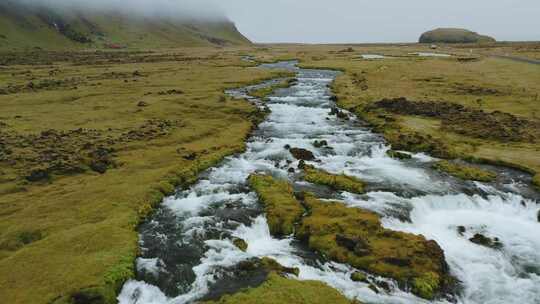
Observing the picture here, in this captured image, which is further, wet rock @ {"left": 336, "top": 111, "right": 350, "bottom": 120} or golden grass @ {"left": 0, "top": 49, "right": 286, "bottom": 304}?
wet rock @ {"left": 336, "top": 111, "right": 350, "bottom": 120}

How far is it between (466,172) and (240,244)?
21.2 metres

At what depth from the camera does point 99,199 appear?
92.3 ft

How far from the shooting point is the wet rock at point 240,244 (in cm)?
2230

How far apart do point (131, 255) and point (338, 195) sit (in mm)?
14840

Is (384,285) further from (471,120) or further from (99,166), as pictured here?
(471,120)

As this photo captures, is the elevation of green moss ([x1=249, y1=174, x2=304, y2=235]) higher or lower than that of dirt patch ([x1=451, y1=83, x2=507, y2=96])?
lower

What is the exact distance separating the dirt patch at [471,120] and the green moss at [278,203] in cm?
2620

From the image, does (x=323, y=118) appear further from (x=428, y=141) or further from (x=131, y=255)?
(x=131, y=255)

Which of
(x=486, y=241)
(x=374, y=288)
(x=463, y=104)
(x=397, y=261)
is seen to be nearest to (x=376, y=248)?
(x=397, y=261)

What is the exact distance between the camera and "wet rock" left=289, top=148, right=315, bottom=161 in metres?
37.8

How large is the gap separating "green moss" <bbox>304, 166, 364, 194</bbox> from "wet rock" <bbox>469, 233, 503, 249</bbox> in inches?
334

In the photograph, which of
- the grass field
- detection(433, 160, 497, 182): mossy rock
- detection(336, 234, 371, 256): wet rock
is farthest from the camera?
the grass field

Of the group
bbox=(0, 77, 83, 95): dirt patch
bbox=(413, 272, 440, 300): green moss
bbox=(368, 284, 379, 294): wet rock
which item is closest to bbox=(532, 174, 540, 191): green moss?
bbox=(413, 272, 440, 300): green moss

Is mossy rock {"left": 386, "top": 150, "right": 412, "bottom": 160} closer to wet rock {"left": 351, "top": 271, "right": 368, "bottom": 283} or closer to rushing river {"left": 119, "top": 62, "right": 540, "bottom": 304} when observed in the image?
rushing river {"left": 119, "top": 62, "right": 540, "bottom": 304}
